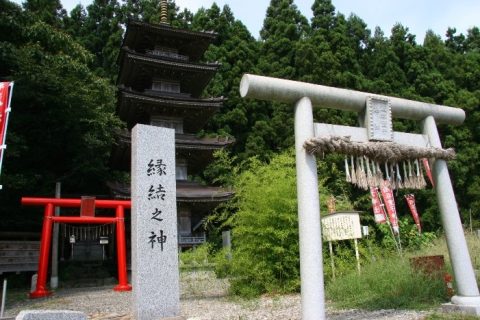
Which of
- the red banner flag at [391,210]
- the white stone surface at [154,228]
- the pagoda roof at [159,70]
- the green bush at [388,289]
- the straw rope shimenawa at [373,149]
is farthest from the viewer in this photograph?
the pagoda roof at [159,70]

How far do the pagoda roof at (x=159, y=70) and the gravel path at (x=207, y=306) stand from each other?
8.83 meters

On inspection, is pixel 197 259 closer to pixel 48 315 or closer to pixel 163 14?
pixel 48 315

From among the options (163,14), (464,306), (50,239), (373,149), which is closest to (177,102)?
(50,239)

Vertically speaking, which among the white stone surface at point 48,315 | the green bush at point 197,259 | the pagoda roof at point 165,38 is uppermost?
the pagoda roof at point 165,38

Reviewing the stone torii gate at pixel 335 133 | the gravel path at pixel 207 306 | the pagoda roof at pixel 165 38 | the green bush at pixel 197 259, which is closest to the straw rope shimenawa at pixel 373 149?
the stone torii gate at pixel 335 133

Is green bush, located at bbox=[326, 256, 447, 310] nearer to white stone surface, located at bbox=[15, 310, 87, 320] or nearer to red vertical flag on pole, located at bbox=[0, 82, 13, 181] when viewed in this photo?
white stone surface, located at bbox=[15, 310, 87, 320]

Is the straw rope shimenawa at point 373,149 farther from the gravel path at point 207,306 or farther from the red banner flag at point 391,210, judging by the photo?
the red banner flag at point 391,210

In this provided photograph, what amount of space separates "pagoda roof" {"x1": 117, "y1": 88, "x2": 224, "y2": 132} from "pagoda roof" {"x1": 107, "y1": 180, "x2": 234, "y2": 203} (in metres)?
2.79

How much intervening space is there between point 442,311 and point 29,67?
12017 millimetres

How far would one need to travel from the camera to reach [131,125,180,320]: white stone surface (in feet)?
15.7

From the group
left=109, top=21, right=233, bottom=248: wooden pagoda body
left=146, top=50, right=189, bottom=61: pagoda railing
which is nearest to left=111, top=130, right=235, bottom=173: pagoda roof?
left=109, top=21, right=233, bottom=248: wooden pagoda body

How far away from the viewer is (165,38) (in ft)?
54.6

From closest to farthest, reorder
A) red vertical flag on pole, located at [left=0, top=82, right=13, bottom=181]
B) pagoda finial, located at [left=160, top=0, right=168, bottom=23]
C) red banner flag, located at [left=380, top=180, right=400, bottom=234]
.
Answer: red vertical flag on pole, located at [left=0, top=82, right=13, bottom=181] → red banner flag, located at [left=380, top=180, right=400, bottom=234] → pagoda finial, located at [left=160, top=0, right=168, bottom=23]

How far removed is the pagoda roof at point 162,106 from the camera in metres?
14.7
